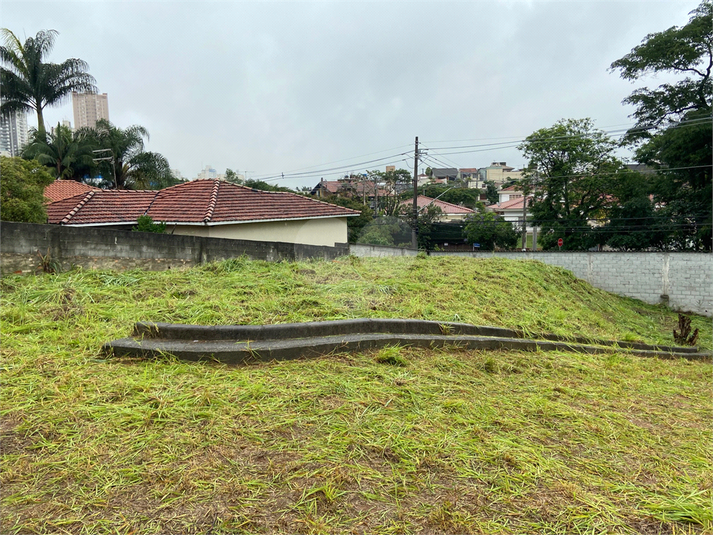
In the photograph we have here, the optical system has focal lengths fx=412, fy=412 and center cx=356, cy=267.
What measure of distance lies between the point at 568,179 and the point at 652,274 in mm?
8716

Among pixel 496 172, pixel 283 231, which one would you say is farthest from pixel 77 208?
pixel 496 172

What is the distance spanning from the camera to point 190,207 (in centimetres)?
1198

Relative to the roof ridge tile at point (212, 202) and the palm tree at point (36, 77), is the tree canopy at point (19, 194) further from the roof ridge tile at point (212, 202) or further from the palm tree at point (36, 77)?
the palm tree at point (36, 77)

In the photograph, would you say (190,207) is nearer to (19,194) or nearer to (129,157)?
(19,194)

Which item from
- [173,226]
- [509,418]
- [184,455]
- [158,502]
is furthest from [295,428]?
[173,226]

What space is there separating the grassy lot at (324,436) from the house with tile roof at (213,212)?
6.73 metres

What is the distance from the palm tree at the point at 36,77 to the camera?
19.5 metres

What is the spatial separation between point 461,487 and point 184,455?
58.5 inches

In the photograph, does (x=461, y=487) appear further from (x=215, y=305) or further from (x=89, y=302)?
(x=89, y=302)

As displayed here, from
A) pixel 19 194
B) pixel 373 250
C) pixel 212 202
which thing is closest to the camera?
pixel 19 194

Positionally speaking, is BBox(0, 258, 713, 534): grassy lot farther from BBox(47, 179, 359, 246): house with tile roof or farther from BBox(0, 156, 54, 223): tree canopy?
BBox(47, 179, 359, 246): house with tile roof

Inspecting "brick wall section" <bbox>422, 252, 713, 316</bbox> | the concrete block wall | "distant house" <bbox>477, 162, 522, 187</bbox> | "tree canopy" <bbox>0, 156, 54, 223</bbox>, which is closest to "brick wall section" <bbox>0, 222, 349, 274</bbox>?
"tree canopy" <bbox>0, 156, 54, 223</bbox>

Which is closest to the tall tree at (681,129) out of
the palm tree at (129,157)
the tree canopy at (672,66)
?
the tree canopy at (672,66)

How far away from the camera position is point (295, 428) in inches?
101
